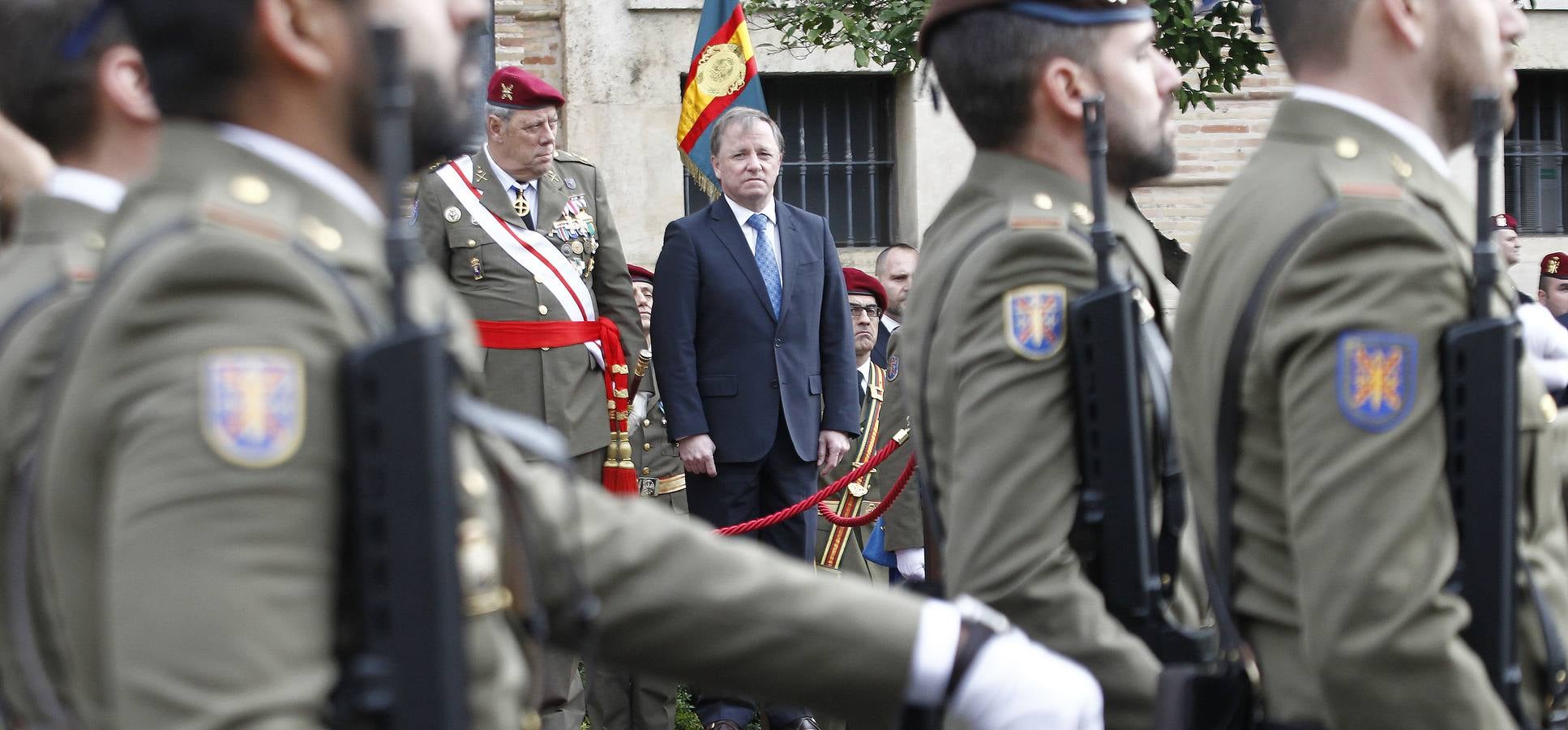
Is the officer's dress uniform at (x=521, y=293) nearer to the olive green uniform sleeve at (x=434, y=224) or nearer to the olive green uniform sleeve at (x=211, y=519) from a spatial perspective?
the olive green uniform sleeve at (x=434, y=224)

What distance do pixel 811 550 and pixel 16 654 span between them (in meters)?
5.08

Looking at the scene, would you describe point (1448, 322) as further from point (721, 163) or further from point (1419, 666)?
point (721, 163)

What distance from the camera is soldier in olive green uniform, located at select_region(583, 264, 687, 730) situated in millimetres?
6223

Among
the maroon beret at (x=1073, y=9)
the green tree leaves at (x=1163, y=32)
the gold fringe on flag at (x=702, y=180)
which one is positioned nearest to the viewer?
the maroon beret at (x=1073, y=9)

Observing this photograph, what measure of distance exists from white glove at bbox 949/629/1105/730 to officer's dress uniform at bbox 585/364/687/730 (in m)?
4.69

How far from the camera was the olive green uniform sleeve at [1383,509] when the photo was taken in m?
2.07

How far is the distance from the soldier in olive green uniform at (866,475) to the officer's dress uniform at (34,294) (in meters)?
4.32

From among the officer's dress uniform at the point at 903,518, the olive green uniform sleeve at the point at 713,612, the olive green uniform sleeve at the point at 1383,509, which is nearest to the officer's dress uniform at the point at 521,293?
the officer's dress uniform at the point at 903,518

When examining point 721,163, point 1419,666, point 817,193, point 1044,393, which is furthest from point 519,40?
point 1419,666

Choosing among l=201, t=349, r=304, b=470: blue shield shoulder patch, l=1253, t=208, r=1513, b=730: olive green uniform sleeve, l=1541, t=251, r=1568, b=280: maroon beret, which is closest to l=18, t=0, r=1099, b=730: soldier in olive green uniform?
l=201, t=349, r=304, b=470: blue shield shoulder patch

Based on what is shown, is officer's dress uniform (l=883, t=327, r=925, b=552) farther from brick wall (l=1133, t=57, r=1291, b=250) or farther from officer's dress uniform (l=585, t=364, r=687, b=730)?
brick wall (l=1133, t=57, r=1291, b=250)

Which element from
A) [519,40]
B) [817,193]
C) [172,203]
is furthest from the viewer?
[817,193]

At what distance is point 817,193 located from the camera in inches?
442

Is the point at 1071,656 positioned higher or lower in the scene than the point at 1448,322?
lower
